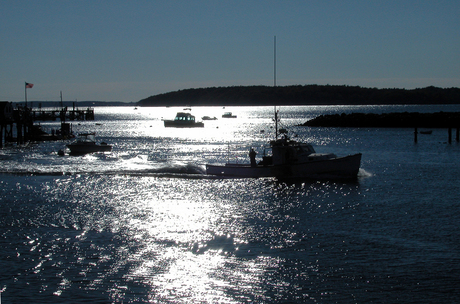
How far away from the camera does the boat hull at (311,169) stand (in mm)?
35406

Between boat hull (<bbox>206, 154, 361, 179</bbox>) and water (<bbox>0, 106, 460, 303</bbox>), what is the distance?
1145 millimetres

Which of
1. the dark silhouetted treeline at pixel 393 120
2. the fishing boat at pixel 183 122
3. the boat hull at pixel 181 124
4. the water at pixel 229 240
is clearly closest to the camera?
the water at pixel 229 240

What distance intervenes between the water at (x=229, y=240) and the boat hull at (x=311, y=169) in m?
1.14

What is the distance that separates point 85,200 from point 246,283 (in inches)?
641

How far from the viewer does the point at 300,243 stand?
19281 mm

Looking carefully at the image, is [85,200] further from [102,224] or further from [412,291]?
[412,291]

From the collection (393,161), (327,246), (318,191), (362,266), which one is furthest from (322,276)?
(393,161)

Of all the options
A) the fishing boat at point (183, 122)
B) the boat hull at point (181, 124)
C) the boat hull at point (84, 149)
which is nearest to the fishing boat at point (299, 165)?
the boat hull at point (84, 149)

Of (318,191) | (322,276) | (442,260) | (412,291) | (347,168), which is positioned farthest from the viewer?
(347,168)

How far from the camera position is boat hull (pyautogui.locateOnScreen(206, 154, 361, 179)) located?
35.4m

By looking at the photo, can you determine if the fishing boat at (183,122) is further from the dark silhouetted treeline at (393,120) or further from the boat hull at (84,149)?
the boat hull at (84,149)

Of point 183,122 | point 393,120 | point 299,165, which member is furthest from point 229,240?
point 183,122

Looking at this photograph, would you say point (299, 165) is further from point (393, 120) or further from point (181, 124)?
point (181, 124)

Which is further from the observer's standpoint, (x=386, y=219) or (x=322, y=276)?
(x=386, y=219)
